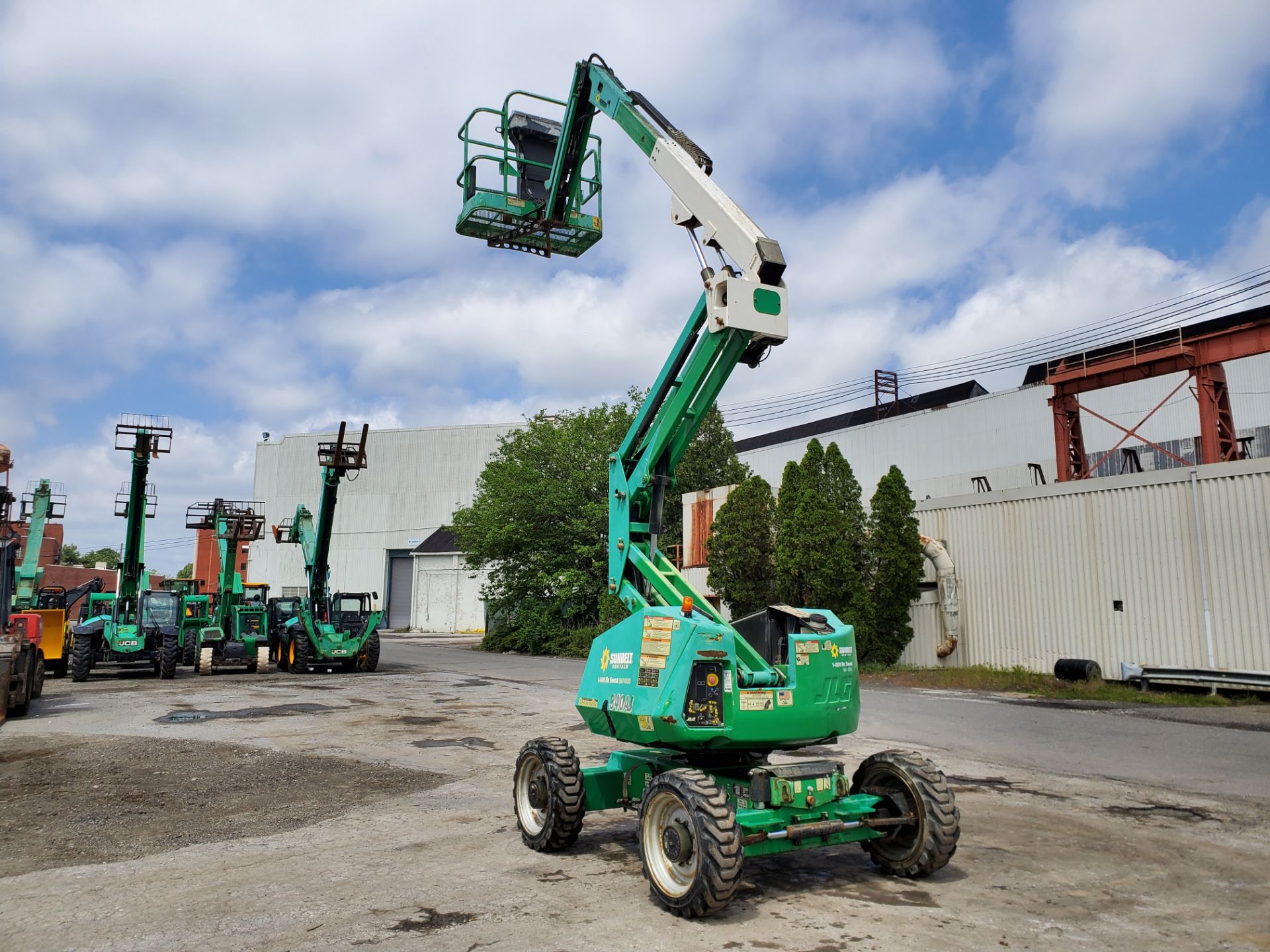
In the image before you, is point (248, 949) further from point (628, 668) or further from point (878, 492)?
point (878, 492)

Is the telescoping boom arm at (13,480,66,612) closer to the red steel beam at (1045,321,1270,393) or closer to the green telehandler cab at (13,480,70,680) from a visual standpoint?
the green telehandler cab at (13,480,70,680)

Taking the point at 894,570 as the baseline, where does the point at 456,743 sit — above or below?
below

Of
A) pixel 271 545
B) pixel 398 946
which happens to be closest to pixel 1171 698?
pixel 398 946

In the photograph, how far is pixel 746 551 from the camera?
28.5 metres

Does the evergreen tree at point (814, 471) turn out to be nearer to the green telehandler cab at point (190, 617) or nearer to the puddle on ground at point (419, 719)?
the puddle on ground at point (419, 719)

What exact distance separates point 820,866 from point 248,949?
3.99 meters

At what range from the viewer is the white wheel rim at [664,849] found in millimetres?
5941

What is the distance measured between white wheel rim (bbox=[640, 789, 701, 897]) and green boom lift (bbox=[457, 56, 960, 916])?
1 cm

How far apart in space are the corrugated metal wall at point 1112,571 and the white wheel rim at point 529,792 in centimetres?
1659

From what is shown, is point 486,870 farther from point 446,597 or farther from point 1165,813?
point 446,597

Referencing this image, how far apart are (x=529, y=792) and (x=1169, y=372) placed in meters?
23.9

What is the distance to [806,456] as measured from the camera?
27438 millimetres

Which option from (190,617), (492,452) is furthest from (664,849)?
(492,452)

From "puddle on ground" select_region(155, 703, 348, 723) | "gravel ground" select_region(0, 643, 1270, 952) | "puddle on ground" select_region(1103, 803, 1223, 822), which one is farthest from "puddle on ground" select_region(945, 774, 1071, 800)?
"puddle on ground" select_region(155, 703, 348, 723)
